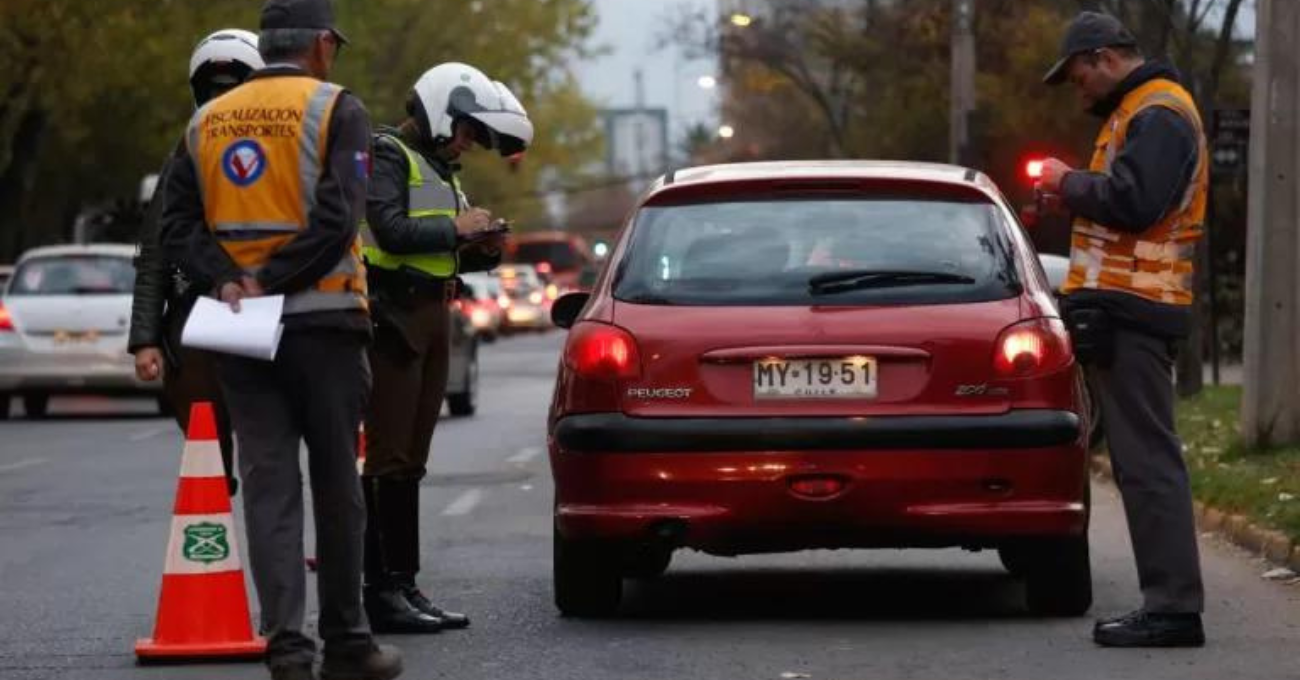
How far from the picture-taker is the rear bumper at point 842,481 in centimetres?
938

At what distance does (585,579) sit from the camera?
32.9 feet

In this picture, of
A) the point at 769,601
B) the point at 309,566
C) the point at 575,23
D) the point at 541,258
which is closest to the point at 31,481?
the point at 309,566

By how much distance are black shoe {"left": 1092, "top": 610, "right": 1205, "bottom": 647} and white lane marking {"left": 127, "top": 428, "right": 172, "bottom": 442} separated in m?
13.8

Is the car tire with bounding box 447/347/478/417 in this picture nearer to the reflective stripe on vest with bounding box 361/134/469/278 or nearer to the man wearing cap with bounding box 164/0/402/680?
the reflective stripe on vest with bounding box 361/134/469/278

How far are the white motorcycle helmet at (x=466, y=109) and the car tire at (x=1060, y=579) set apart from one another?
206cm

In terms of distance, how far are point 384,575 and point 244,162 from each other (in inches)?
87.0

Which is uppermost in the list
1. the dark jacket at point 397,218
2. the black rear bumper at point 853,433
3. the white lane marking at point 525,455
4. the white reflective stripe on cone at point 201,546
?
the dark jacket at point 397,218

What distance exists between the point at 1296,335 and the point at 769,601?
5.84m

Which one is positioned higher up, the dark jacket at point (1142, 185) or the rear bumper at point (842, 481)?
the dark jacket at point (1142, 185)

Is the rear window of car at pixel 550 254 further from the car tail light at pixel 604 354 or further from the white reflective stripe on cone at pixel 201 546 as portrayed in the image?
the white reflective stripe on cone at pixel 201 546

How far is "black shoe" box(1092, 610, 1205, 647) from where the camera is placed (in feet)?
30.0

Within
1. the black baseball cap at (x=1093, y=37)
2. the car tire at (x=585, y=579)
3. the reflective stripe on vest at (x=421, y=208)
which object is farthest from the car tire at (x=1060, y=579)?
the reflective stripe on vest at (x=421, y=208)

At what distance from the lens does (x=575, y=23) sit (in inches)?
2869

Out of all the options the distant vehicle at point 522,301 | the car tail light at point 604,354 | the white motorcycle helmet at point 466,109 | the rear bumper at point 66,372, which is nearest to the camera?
the car tail light at point 604,354
